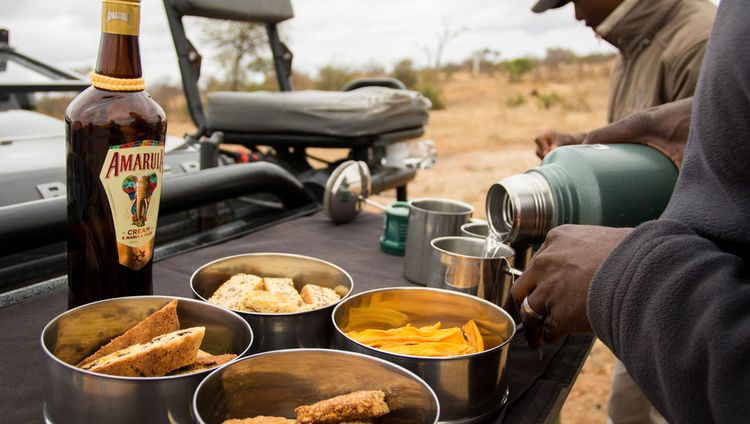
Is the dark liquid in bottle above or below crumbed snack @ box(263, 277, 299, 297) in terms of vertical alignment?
above

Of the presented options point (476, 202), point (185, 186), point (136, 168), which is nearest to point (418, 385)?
point (136, 168)

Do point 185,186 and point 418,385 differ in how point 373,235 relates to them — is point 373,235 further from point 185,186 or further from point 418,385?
point 418,385

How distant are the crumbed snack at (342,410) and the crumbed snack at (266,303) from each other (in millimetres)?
197

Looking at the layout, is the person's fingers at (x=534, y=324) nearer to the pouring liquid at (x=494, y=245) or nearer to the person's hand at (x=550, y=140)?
the pouring liquid at (x=494, y=245)

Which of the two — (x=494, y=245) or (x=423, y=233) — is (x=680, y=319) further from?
(x=423, y=233)

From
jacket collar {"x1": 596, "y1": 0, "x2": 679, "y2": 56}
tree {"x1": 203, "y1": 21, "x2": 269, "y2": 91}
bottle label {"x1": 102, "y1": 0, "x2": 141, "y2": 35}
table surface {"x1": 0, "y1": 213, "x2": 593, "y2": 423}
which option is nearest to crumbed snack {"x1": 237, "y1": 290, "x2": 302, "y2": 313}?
table surface {"x1": 0, "y1": 213, "x2": 593, "y2": 423}

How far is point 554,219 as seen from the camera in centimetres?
100

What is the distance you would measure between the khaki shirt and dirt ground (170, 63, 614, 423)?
100 cm

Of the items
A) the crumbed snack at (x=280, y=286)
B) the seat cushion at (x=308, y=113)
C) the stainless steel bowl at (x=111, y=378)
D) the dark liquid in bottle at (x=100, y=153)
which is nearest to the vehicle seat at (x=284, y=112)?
the seat cushion at (x=308, y=113)

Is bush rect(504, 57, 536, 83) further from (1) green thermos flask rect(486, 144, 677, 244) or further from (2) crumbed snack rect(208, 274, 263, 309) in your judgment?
(2) crumbed snack rect(208, 274, 263, 309)

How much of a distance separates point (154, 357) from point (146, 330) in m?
0.09

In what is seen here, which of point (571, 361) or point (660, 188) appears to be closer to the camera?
point (571, 361)

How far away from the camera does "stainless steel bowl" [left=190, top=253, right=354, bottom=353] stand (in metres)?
0.77

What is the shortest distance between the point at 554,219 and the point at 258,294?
0.47 metres
